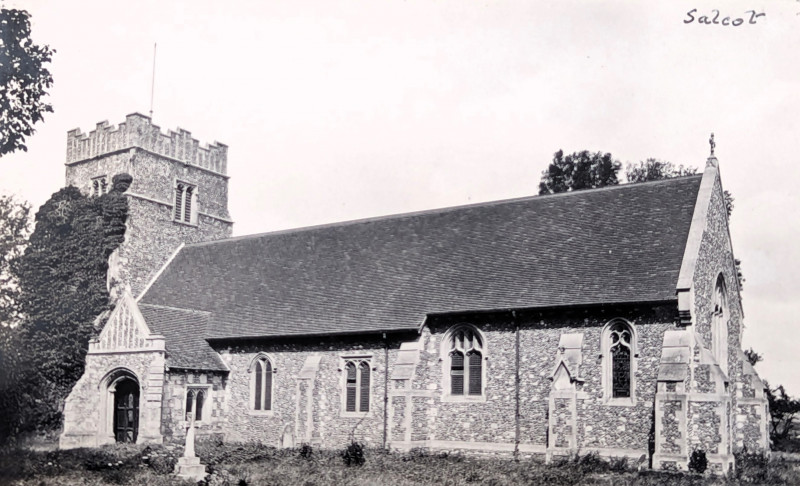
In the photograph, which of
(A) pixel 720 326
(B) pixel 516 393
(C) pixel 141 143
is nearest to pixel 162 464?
(B) pixel 516 393

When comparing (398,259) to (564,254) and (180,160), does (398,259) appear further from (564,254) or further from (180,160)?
(180,160)

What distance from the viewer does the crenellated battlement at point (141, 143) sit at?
3712cm

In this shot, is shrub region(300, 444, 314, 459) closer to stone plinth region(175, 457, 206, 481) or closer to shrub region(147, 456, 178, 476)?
shrub region(147, 456, 178, 476)

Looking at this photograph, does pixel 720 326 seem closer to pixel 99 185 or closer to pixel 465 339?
pixel 465 339

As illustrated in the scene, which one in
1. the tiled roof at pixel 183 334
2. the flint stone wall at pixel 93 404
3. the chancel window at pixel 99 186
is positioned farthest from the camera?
the chancel window at pixel 99 186

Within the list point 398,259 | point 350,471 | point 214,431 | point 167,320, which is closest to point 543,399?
point 350,471

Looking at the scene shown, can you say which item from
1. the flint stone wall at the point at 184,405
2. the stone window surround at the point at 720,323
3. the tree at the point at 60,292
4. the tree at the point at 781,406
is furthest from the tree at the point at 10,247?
the tree at the point at 781,406

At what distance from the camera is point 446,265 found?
28.8 m

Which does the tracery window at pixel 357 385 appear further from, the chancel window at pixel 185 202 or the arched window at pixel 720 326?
the chancel window at pixel 185 202

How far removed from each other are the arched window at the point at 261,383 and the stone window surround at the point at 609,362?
12161 millimetres

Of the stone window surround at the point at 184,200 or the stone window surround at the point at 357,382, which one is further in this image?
the stone window surround at the point at 184,200

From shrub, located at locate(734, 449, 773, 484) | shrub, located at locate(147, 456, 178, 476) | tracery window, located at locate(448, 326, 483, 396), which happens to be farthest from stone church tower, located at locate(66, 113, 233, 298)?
shrub, located at locate(734, 449, 773, 484)

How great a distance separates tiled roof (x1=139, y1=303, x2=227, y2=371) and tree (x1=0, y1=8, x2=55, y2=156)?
559 inches

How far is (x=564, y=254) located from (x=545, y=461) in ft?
22.3
